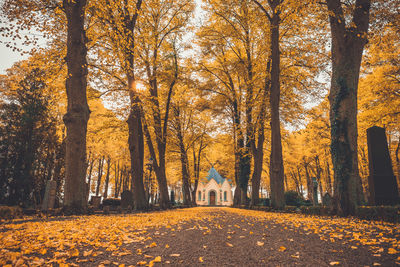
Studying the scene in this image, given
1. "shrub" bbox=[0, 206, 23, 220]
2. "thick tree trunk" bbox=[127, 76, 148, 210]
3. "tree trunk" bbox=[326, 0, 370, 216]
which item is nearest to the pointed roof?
"thick tree trunk" bbox=[127, 76, 148, 210]

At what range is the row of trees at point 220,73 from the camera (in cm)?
737

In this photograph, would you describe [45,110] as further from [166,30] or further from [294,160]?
[294,160]

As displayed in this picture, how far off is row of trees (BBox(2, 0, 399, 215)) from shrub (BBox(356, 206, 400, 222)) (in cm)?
53

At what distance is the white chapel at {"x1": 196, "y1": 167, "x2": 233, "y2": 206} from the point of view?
47750 mm

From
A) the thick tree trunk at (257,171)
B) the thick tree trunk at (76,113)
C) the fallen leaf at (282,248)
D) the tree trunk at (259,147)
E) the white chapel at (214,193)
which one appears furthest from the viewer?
the white chapel at (214,193)

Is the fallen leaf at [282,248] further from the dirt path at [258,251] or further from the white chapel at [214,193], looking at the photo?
the white chapel at [214,193]

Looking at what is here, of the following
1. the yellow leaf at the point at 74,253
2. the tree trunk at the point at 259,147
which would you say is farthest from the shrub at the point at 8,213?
the tree trunk at the point at 259,147

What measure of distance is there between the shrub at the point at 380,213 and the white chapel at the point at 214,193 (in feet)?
139

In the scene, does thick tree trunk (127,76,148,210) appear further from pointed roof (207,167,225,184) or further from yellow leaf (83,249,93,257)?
pointed roof (207,167,225,184)

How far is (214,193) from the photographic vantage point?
48000mm

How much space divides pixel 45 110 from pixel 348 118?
1705 cm

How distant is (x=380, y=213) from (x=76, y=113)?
30.5 ft

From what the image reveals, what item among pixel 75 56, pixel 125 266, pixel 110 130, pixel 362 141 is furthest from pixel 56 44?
pixel 362 141

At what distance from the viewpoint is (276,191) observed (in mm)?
10672
